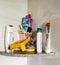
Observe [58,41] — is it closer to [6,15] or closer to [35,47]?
[35,47]

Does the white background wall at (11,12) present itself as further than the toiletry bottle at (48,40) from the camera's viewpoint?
Yes

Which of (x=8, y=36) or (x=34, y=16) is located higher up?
(x=34, y=16)

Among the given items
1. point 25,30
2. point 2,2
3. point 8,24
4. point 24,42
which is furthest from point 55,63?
point 2,2

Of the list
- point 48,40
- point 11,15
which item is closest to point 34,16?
point 11,15

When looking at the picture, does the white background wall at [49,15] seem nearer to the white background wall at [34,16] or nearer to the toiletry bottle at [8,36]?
the white background wall at [34,16]

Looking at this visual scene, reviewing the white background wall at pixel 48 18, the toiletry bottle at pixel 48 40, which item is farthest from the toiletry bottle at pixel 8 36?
the toiletry bottle at pixel 48 40

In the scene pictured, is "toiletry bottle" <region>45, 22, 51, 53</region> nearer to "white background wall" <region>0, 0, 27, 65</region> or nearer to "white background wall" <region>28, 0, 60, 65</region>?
"white background wall" <region>28, 0, 60, 65</region>

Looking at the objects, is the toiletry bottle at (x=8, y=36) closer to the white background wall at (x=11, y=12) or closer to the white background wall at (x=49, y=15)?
the white background wall at (x=11, y=12)

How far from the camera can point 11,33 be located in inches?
55.0

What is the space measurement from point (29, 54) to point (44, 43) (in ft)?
0.49

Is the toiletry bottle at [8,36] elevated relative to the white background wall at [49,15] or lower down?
lower down

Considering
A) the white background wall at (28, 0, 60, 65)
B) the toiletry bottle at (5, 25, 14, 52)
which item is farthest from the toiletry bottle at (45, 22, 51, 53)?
the toiletry bottle at (5, 25, 14, 52)

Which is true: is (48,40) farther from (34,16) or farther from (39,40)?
(34,16)

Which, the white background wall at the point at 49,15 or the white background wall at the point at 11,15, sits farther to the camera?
the white background wall at the point at 11,15
